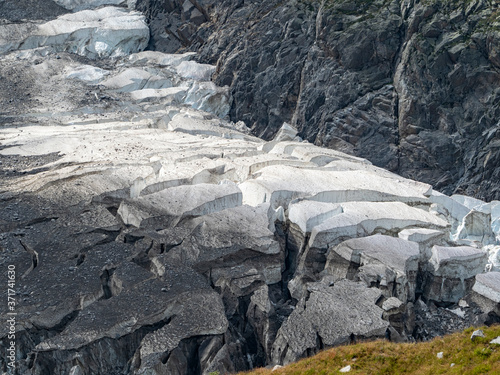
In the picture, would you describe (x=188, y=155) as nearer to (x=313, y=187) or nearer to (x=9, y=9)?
(x=313, y=187)

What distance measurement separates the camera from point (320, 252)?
24.2 metres

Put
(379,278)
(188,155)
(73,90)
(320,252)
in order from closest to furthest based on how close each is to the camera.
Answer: (379,278), (320,252), (188,155), (73,90)

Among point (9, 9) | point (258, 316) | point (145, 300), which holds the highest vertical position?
point (9, 9)

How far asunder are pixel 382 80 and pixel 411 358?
3486 centimetres

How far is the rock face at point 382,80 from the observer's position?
41.3 m

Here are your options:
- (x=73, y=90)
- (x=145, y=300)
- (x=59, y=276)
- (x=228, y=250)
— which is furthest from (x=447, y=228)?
(x=73, y=90)

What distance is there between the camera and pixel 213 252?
22.8 m

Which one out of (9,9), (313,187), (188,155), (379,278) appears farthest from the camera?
(9,9)

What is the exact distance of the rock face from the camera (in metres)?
41.3

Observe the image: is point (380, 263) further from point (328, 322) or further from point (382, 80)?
point (382, 80)

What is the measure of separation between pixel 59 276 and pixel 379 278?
1236 cm

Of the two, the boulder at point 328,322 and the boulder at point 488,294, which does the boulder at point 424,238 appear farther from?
the boulder at point 328,322
